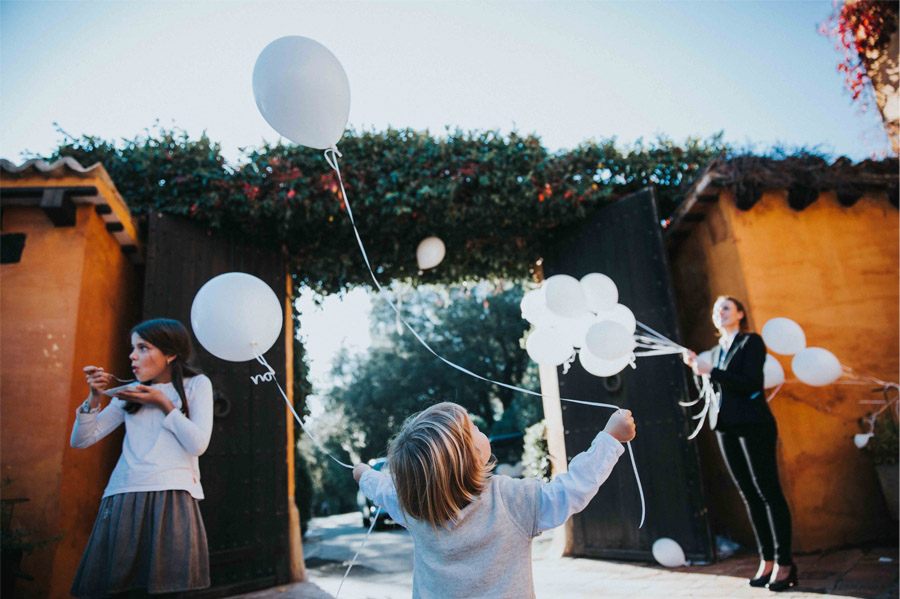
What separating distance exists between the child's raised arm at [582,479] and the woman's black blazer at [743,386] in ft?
6.19

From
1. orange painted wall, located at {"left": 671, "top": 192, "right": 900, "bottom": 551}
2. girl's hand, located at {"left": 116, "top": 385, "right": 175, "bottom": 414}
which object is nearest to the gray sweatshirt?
girl's hand, located at {"left": 116, "top": 385, "right": 175, "bottom": 414}

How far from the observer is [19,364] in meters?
3.62

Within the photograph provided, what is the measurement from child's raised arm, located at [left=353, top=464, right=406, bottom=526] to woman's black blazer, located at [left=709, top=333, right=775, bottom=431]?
2119mm

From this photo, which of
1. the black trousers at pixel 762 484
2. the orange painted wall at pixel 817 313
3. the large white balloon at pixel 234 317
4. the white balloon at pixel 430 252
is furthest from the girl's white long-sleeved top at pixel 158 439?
the orange painted wall at pixel 817 313

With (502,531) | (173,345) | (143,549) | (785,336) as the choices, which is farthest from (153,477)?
(785,336)

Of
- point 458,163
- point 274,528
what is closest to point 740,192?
point 458,163

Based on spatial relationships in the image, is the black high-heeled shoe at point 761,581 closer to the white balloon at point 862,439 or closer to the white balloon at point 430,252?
the white balloon at point 862,439

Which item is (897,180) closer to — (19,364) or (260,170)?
(260,170)

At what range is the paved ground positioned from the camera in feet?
9.43

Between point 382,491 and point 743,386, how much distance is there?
7.53 feet

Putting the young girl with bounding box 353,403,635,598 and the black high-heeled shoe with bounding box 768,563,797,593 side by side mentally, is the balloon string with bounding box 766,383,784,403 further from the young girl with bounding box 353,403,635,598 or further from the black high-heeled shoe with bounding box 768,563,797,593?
the young girl with bounding box 353,403,635,598

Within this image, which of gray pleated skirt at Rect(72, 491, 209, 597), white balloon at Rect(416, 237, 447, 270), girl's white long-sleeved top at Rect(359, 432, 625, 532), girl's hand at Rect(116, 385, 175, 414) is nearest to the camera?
girl's white long-sleeved top at Rect(359, 432, 625, 532)

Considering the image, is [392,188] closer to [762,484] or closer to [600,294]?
[600,294]

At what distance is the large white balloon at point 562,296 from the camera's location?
9.48 feet
